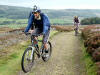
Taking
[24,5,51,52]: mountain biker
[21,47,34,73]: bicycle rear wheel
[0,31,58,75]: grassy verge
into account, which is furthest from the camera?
[24,5,51,52]: mountain biker

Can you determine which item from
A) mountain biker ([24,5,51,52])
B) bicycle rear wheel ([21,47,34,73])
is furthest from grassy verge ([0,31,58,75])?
mountain biker ([24,5,51,52])

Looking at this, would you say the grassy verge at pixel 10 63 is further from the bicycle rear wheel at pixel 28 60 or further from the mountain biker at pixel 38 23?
the mountain biker at pixel 38 23

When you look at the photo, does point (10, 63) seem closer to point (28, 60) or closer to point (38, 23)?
point (28, 60)

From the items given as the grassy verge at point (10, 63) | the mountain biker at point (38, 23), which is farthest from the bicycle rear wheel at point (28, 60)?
the mountain biker at point (38, 23)

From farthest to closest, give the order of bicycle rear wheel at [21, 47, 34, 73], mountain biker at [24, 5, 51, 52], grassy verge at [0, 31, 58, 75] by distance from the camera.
Result: mountain biker at [24, 5, 51, 52]
grassy verge at [0, 31, 58, 75]
bicycle rear wheel at [21, 47, 34, 73]

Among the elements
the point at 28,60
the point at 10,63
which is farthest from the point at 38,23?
the point at 10,63

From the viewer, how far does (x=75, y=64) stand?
1155 centimetres

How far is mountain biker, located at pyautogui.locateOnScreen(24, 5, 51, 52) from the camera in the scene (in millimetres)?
10023

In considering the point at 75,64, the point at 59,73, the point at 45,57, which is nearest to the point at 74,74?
the point at 59,73

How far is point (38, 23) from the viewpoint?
34.7 feet

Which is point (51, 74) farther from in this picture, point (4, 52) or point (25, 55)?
point (4, 52)

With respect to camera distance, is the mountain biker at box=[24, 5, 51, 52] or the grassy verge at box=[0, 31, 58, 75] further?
the mountain biker at box=[24, 5, 51, 52]

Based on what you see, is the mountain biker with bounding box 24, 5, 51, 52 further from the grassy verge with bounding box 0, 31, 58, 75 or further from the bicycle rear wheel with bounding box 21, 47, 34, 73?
the grassy verge with bounding box 0, 31, 58, 75

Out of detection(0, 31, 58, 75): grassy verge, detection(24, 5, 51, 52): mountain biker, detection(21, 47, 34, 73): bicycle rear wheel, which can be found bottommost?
detection(0, 31, 58, 75): grassy verge
